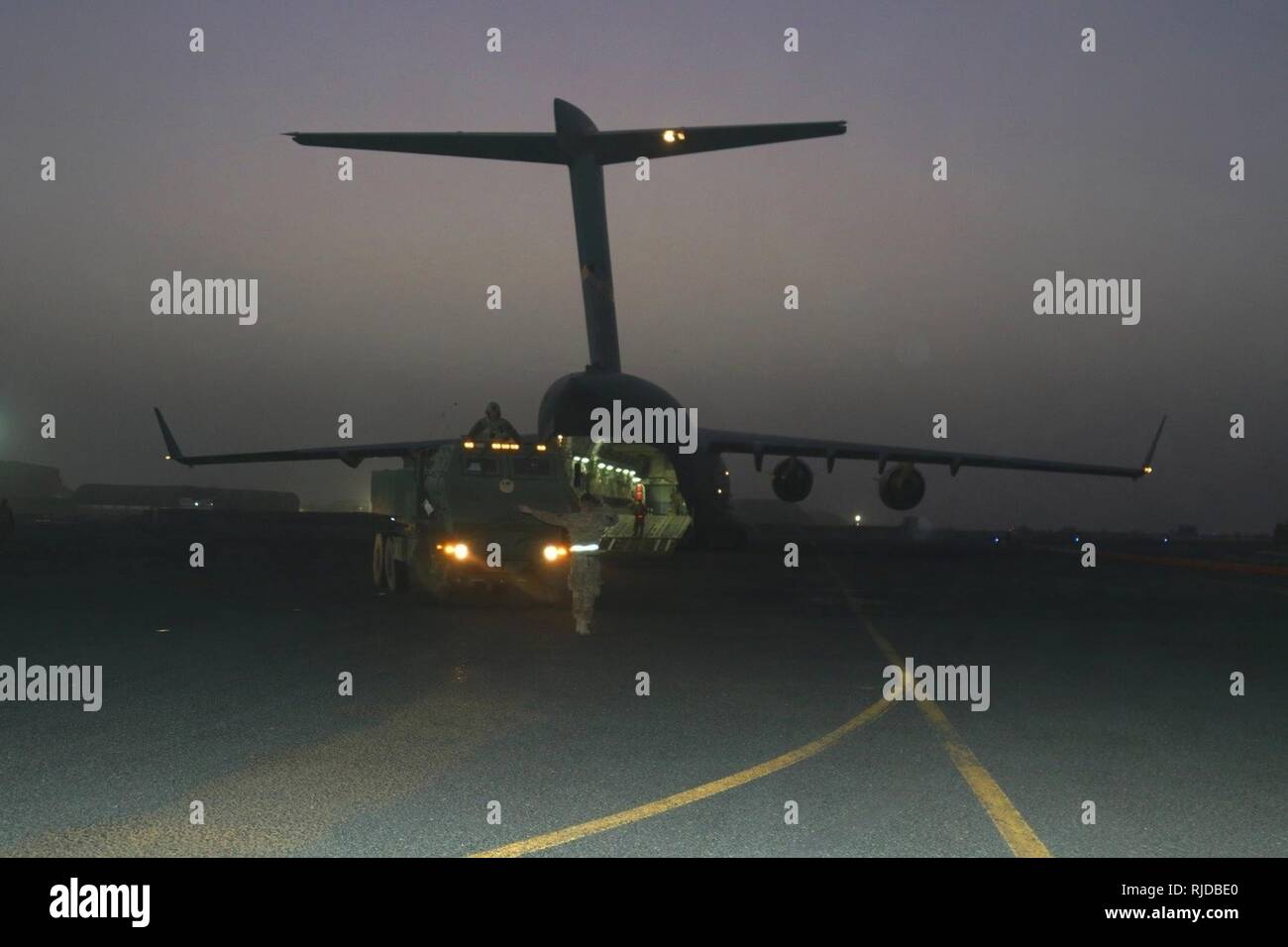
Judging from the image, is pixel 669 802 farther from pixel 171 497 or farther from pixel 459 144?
pixel 171 497

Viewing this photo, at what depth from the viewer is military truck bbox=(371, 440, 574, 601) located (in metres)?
18.7

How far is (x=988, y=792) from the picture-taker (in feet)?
24.0

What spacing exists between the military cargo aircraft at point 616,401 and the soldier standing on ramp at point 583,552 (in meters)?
10.3

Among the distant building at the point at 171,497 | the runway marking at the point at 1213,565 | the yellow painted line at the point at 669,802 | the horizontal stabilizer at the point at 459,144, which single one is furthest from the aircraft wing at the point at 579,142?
the distant building at the point at 171,497

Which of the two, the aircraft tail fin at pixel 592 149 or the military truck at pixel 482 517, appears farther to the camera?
the aircraft tail fin at pixel 592 149

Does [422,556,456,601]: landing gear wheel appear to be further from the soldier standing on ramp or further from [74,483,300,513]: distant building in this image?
[74,483,300,513]: distant building

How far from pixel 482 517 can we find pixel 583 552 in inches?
110

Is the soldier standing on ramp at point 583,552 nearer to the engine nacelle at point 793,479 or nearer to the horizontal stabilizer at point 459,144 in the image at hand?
the horizontal stabilizer at point 459,144

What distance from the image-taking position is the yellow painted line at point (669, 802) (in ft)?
19.5

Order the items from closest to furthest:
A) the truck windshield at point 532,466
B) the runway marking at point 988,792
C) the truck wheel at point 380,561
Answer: the runway marking at point 988,792, the truck windshield at point 532,466, the truck wheel at point 380,561

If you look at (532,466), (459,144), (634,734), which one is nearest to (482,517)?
(532,466)

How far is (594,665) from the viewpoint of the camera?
518 inches
